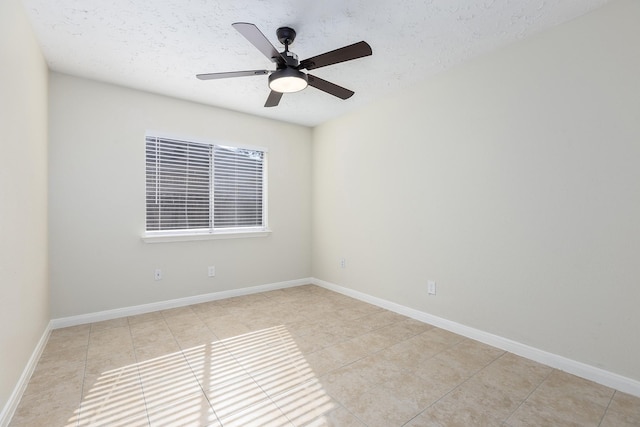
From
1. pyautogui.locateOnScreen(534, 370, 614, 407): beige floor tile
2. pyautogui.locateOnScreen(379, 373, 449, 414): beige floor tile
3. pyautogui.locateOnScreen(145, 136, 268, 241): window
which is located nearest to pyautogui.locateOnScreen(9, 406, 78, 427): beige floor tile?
pyautogui.locateOnScreen(379, 373, 449, 414): beige floor tile

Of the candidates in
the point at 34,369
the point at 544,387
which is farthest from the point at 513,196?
the point at 34,369

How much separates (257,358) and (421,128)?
8.54ft

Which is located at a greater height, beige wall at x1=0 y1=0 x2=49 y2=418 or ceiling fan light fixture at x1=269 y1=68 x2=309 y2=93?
ceiling fan light fixture at x1=269 y1=68 x2=309 y2=93

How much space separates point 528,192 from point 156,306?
12.4 ft

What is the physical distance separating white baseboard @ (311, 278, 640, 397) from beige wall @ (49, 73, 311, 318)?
2.12 metres

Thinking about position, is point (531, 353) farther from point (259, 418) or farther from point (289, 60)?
point (289, 60)

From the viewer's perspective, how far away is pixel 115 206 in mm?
3064

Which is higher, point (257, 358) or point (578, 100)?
point (578, 100)

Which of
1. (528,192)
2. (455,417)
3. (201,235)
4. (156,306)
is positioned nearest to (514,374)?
(455,417)

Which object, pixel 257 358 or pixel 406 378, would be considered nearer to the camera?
pixel 406 378

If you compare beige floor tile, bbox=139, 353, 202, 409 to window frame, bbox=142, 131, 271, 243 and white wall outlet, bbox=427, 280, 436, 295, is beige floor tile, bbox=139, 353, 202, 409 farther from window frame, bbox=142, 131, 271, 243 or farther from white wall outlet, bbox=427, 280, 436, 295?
white wall outlet, bbox=427, 280, 436, 295

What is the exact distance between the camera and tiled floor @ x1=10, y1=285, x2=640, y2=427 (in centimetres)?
160

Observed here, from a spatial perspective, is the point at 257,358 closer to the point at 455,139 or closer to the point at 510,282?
the point at 510,282

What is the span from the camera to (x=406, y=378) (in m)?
1.96
